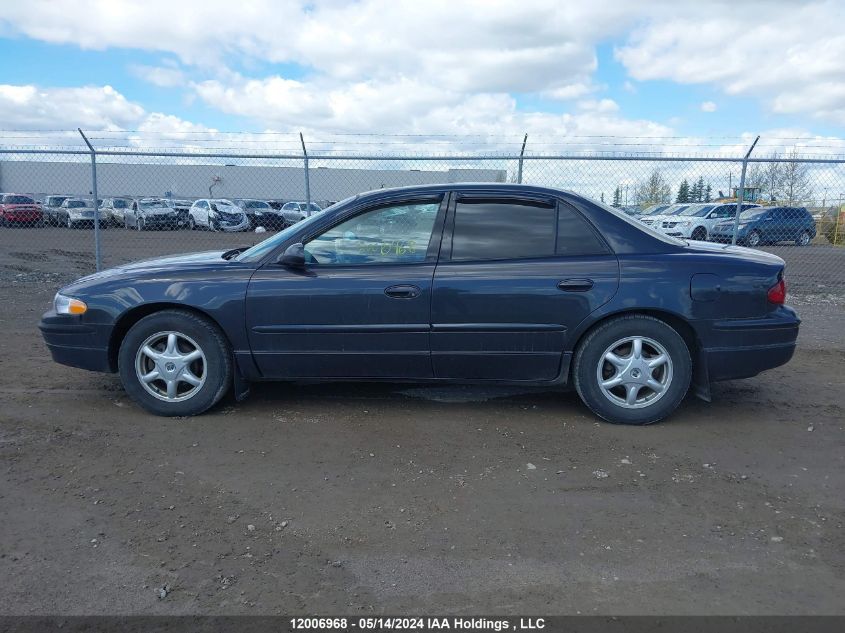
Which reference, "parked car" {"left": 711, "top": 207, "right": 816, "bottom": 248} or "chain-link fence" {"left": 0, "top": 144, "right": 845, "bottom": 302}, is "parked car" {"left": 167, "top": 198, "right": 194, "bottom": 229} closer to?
"chain-link fence" {"left": 0, "top": 144, "right": 845, "bottom": 302}

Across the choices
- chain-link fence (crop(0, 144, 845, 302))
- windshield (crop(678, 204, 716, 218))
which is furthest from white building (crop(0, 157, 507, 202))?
windshield (crop(678, 204, 716, 218))

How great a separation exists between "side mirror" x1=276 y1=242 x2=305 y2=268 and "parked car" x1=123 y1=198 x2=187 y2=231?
36.3 feet

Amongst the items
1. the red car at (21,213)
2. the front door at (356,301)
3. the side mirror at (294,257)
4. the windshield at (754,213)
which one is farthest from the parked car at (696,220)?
the red car at (21,213)

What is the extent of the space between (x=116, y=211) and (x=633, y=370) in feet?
59.8

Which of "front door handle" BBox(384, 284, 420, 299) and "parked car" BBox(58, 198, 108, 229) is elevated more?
"parked car" BBox(58, 198, 108, 229)

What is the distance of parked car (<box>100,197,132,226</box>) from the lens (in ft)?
59.3

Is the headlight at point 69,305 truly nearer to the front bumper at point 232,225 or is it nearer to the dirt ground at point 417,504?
the dirt ground at point 417,504

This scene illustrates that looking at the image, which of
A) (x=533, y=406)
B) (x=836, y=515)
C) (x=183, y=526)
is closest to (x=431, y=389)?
(x=533, y=406)

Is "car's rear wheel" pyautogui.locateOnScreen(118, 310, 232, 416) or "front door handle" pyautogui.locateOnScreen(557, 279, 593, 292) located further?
"car's rear wheel" pyautogui.locateOnScreen(118, 310, 232, 416)

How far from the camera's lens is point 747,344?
14.1ft

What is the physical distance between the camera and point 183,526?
3.06 meters

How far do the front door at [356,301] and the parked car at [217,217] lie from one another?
405 inches

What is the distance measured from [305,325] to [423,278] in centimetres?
82

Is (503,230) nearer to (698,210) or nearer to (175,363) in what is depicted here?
(175,363)
